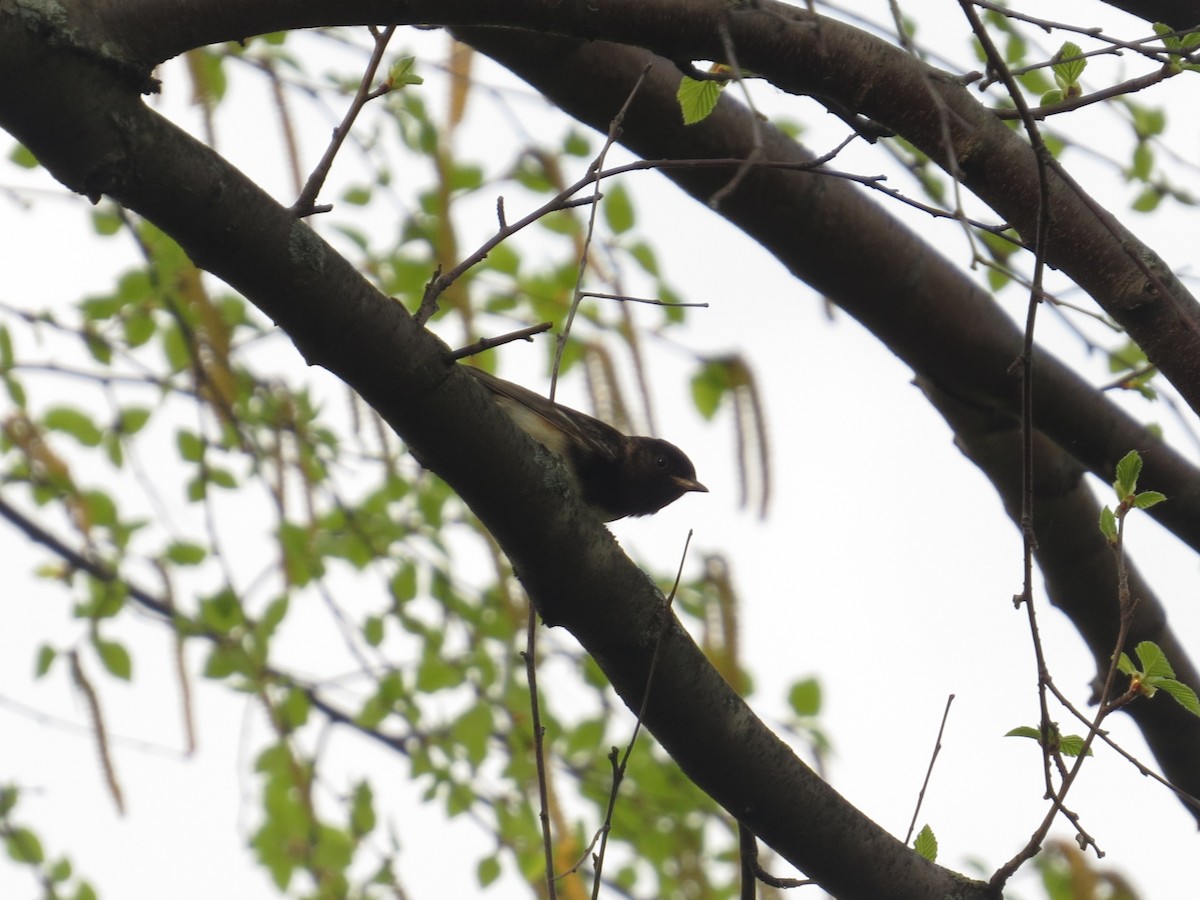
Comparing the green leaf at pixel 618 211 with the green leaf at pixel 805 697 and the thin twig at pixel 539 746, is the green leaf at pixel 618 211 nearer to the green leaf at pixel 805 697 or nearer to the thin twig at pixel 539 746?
the green leaf at pixel 805 697

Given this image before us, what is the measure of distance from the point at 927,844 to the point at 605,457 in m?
2.85

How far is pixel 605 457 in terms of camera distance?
5766 mm

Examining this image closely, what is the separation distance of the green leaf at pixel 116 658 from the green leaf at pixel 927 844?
13.9ft

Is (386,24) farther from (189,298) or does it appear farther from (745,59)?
(189,298)

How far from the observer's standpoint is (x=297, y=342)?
2.57 m

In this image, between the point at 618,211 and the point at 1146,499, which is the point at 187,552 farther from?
the point at 1146,499

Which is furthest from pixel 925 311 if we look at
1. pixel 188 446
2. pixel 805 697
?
pixel 188 446

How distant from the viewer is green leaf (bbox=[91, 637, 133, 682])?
6188mm

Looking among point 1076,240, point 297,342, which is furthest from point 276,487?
point 1076,240

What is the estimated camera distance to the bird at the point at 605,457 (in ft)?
18.1

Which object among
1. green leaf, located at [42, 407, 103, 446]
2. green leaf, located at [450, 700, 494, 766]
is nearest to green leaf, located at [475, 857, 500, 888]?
green leaf, located at [450, 700, 494, 766]

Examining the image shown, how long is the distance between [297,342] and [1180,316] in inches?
71.3

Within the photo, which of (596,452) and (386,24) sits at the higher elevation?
(596,452)

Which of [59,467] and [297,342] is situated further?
[59,467]
